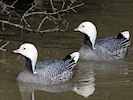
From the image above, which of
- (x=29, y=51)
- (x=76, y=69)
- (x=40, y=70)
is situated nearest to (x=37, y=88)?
(x=40, y=70)

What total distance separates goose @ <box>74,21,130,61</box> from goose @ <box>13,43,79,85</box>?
195 centimetres

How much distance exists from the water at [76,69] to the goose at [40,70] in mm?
154

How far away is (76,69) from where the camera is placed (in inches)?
544

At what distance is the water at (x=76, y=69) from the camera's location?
38.4 feet

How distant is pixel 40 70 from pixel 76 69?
1.73 metres

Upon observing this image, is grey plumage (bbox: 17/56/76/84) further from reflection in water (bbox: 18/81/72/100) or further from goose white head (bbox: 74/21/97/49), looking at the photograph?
goose white head (bbox: 74/21/97/49)

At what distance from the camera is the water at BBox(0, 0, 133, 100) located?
11703 millimetres

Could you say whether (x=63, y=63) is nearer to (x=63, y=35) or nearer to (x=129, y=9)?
(x=63, y=35)

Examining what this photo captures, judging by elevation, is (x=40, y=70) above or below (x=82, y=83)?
above

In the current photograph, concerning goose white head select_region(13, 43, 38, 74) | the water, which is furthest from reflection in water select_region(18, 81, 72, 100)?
goose white head select_region(13, 43, 38, 74)

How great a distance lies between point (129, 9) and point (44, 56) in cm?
703

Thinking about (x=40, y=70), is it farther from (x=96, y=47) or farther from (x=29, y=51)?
(x=96, y=47)

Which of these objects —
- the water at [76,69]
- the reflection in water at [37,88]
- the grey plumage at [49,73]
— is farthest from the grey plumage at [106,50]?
the reflection in water at [37,88]

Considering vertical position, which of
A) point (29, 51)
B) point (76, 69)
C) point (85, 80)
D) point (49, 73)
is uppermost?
point (29, 51)
